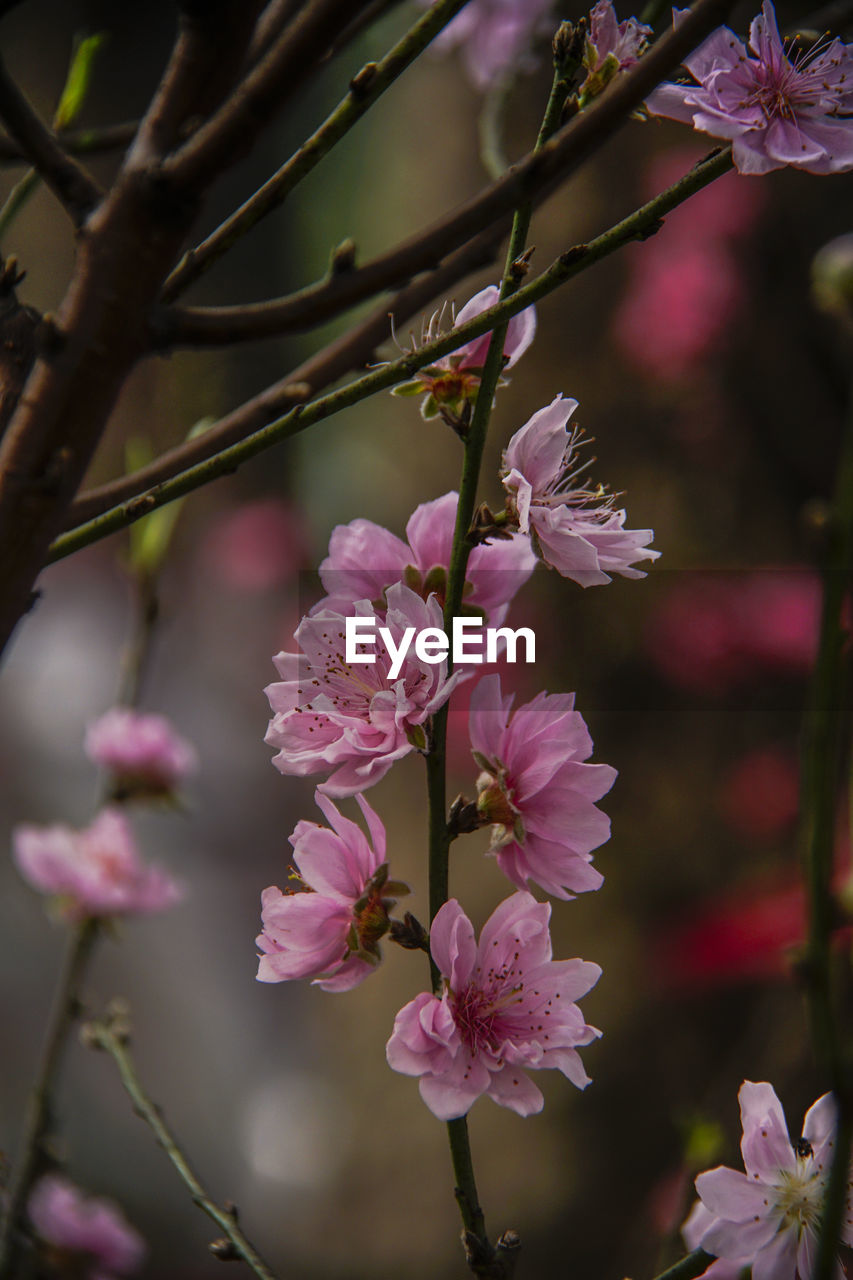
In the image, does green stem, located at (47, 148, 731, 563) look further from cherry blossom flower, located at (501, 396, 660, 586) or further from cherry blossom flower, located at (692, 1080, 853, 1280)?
cherry blossom flower, located at (692, 1080, 853, 1280)

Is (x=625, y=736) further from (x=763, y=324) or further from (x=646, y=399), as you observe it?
(x=763, y=324)

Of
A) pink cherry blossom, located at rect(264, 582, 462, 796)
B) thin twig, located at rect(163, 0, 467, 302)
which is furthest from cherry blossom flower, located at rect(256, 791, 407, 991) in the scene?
thin twig, located at rect(163, 0, 467, 302)

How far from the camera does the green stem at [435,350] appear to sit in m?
0.21

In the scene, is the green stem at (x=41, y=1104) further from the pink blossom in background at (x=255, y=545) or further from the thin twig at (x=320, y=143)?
the pink blossom in background at (x=255, y=545)

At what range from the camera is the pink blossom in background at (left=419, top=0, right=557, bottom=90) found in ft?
1.99

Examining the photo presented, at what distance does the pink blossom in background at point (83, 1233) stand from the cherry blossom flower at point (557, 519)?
0.58m

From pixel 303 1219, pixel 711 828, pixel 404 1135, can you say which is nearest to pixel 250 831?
pixel 303 1219

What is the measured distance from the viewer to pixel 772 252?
1177 millimetres

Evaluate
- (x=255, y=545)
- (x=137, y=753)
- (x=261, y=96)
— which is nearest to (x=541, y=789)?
(x=261, y=96)

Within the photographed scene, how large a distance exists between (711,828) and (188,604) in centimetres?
162

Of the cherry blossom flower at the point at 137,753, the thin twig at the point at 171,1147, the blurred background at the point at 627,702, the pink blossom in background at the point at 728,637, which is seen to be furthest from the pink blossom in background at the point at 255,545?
the thin twig at the point at 171,1147

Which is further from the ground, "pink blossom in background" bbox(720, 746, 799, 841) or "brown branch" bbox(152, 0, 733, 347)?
"brown branch" bbox(152, 0, 733, 347)

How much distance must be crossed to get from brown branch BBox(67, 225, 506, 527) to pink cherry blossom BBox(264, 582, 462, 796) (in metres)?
0.05

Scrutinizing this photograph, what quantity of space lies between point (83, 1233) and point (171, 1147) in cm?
40
